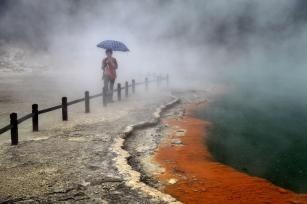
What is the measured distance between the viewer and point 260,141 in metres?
8.30

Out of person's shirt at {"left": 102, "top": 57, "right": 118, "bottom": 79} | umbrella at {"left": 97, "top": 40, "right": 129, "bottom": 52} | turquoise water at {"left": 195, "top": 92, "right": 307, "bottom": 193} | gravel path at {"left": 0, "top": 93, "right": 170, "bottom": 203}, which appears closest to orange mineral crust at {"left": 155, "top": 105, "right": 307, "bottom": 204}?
turquoise water at {"left": 195, "top": 92, "right": 307, "bottom": 193}

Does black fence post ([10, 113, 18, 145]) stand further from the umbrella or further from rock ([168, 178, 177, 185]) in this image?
the umbrella

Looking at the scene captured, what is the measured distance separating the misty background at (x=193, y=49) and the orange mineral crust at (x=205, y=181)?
1.75 m

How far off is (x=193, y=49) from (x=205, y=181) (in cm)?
3299

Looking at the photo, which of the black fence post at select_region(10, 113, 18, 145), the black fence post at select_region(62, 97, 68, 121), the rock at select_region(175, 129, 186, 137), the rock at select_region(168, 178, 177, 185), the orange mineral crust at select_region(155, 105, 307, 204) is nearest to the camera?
the orange mineral crust at select_region(155, 105, 307, 204)

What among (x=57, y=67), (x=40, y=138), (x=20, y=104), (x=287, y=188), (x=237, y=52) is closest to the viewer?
(x=287, y=188)

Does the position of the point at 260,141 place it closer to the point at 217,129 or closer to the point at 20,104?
the point at 217,129

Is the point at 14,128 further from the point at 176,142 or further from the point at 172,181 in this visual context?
the point at 176,142

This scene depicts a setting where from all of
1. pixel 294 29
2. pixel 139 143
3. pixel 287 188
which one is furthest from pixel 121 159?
pixel 294 29

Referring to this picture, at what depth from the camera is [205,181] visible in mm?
5016

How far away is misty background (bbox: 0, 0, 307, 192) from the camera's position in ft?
42.8

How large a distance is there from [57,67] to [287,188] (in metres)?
25.6

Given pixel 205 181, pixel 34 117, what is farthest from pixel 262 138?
pixel 34 117

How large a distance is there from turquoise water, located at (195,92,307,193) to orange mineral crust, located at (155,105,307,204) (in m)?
0.56
